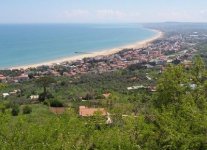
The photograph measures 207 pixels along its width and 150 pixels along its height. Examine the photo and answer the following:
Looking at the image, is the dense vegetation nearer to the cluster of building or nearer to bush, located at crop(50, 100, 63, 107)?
bush, located at crop(50, 100, 63, 107)

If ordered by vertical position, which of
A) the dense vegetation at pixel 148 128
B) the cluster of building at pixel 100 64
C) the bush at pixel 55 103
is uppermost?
the dense vegetation at pixel 148 128

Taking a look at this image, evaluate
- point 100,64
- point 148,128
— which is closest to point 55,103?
point 148,128

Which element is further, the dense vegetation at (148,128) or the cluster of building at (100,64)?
the cluster of building at (100,64)

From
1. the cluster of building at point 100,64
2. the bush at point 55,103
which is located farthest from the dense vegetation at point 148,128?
the cluster of building at point 100,64

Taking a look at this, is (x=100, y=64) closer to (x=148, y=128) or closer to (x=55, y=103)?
(x=55, y=103)

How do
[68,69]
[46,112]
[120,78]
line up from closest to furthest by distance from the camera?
[46,112]
[120,78]
[68,69]

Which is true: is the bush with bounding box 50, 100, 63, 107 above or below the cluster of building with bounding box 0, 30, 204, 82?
above

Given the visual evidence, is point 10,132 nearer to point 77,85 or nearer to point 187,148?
point 187,148

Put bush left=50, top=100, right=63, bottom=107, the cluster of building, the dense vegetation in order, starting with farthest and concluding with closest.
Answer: the cluster of building → bush left=50, top=100, right=63, bottom=107 → the dense vegetation

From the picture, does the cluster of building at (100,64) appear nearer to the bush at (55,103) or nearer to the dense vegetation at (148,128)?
the bush at (55,103)

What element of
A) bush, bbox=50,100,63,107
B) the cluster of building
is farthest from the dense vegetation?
the cluster of building

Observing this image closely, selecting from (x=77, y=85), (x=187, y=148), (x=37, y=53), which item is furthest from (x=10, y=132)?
(x=37, y=53)
